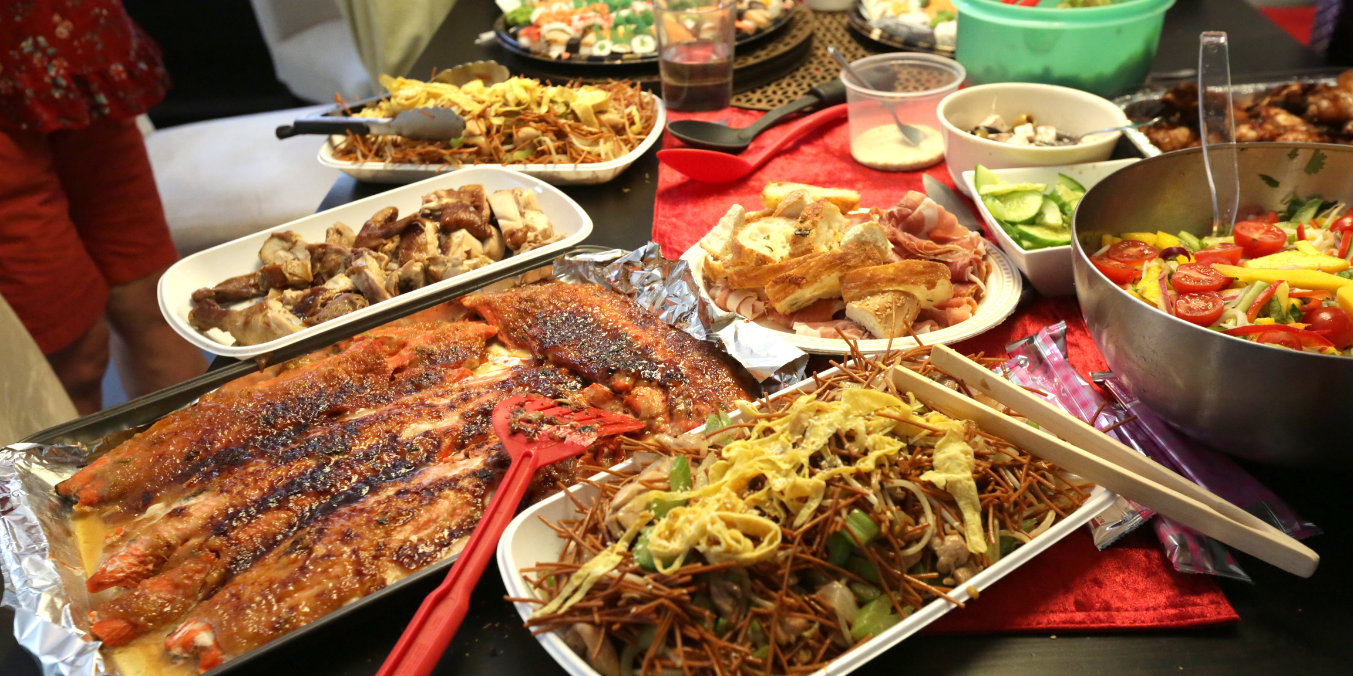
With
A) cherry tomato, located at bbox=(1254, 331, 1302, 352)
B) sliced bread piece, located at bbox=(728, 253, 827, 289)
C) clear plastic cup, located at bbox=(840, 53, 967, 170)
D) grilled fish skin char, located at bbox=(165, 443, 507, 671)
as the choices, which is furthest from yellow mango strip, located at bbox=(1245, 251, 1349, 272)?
grilled fish skin char, located at bbox=(165, 443, 507, 671)

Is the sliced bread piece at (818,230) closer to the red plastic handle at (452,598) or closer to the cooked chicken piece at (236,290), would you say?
the red plastic handle at (452,598)

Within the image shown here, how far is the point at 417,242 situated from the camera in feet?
7.20

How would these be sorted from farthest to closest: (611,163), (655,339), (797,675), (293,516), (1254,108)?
(611,163) < (1254,108) < (655,339) < (293,516) < (797,675)

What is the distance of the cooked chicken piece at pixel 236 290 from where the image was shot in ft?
6.73

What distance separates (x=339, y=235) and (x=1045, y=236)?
6.38 feet

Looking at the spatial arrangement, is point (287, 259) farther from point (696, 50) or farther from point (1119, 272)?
point (1119, 272)

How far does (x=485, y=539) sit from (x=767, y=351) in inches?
28.6

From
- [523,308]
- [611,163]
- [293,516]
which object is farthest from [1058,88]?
[293,516]

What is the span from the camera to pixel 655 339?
5.83ft

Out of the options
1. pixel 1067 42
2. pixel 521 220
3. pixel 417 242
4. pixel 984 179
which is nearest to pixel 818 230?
pixel 984 179

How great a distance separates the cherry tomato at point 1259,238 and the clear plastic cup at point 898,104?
1058 mm

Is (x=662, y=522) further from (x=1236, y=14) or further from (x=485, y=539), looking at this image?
(x=1236, y=14)

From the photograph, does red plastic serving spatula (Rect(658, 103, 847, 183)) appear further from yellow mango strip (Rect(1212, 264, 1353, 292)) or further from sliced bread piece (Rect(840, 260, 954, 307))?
yellow mango strip (Rect(1212, 264, 1353, 292))

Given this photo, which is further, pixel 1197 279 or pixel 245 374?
pixel 245 374
